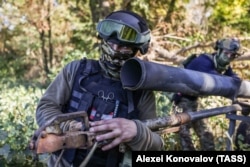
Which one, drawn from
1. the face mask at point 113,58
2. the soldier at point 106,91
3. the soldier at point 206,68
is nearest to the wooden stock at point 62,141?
the soldier at point 106,91

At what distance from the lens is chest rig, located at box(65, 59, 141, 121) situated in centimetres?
202

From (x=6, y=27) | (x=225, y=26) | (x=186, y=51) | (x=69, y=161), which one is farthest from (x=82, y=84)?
(x=6, y=27)

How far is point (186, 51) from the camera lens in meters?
7.87

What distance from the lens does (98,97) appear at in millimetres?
2055

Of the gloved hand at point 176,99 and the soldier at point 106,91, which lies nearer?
the soldier at point 106,91

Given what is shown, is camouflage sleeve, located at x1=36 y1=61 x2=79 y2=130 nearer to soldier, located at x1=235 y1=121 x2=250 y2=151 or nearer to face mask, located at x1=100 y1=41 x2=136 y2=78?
face mask, located at x1=100 y1=41 x2=136 y2=78

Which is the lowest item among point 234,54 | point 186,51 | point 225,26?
point 234,54

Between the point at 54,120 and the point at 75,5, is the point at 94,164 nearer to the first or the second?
the point at 54,120

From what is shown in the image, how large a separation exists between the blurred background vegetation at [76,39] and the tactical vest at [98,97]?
1.38m

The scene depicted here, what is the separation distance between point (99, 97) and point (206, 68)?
273 centimetres

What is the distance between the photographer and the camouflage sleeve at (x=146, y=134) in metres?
1.67

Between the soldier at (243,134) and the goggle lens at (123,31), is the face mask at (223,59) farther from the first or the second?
the goggle lens at (123,31)

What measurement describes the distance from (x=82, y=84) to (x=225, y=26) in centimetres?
848

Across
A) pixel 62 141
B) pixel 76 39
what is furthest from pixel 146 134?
pixel 76 39
